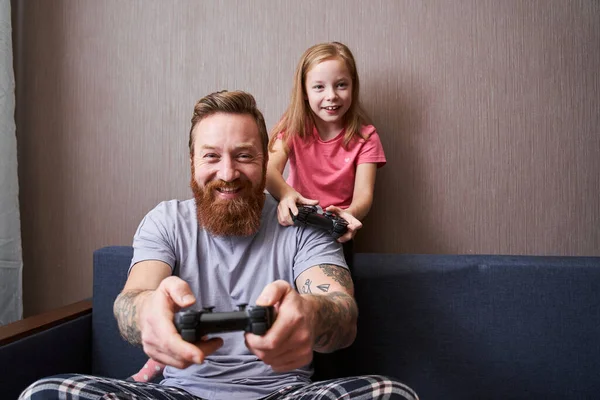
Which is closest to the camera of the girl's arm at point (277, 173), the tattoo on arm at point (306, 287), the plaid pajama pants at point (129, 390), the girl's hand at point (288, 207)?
the plaid pajama pants at point (129, 390)

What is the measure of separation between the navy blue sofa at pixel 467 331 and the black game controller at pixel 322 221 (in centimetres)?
22

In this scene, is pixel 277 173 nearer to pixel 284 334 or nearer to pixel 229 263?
pixel 229 263

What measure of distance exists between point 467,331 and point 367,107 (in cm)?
73

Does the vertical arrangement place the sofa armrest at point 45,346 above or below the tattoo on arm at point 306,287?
below

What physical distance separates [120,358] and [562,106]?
149 centimetres

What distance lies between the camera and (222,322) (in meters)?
0.55

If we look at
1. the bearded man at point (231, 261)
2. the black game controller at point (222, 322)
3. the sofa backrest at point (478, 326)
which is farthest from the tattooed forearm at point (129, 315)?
the sofa backrest at point (478, 326)

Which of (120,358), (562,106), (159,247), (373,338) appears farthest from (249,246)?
(562,106)

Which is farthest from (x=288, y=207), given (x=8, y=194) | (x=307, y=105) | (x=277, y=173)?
(x=8, y=194)

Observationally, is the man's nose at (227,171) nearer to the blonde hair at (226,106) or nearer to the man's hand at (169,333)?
the blonde hair at (226,106)

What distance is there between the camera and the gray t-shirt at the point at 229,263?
3.02 ft

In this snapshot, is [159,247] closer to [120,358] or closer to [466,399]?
[120,358]

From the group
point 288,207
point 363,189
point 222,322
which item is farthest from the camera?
point 363,189

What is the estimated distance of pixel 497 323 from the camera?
110 centimetres
